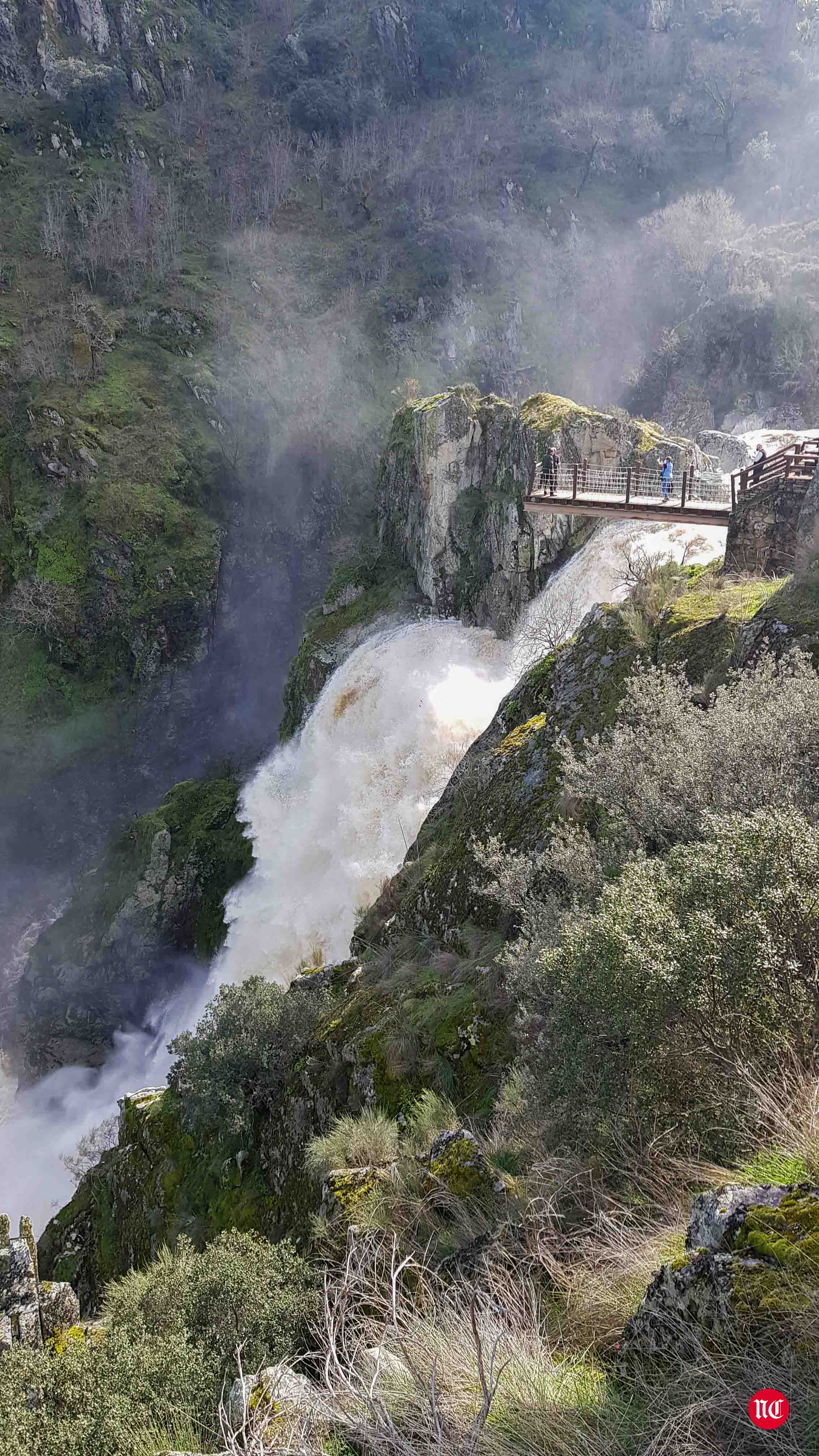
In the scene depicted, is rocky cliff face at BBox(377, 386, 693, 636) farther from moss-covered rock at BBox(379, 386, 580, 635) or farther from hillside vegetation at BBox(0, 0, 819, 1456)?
hillside vegetation at BBox(0, 0, 819, 1456)

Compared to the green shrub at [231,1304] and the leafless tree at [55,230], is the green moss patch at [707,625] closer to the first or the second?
the green shrub at [231,1304]

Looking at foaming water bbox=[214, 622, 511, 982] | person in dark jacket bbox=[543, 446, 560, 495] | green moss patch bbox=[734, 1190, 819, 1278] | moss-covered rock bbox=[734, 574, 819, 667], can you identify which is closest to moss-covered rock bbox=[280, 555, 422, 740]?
foaming water bbox=[214, 622, 511, 982]

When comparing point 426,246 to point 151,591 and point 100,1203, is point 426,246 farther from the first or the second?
point 100,1203

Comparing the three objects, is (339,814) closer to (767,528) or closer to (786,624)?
(767,528)

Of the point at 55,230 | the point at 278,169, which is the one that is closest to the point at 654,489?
the point at 55,230

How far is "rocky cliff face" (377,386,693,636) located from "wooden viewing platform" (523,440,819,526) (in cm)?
83

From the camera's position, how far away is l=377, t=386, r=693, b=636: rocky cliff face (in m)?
21.7

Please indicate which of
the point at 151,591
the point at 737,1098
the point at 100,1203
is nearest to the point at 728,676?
the point at 737,1098

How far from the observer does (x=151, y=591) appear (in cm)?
3381

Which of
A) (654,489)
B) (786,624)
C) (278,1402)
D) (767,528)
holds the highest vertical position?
(654,489)

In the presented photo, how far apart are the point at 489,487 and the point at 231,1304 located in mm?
23264

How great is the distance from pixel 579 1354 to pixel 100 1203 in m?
9.89

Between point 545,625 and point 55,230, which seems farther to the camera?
point 55,230

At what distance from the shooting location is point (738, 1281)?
264cm
